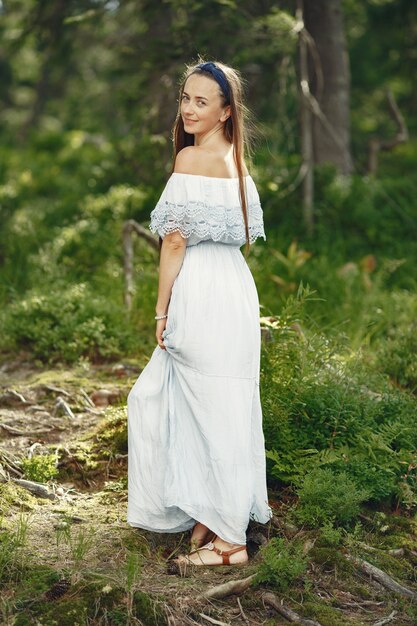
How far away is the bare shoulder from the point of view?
413 cm

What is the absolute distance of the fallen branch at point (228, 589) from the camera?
12.5 ft

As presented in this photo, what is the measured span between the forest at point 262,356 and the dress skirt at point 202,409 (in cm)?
25

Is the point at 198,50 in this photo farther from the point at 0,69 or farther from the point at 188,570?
the point at 0,69

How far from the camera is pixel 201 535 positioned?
4340 mm

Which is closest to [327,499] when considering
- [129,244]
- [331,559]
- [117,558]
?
[331,559]

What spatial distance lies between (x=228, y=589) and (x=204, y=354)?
3.51 ft

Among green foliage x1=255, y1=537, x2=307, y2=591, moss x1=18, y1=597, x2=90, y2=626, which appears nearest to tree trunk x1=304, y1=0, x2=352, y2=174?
green foliage x1=255, y1=537, x2=307, y2=591

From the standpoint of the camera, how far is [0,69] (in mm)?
23297

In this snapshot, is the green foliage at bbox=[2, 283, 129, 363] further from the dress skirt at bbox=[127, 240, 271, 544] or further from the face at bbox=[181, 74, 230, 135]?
the face at bbox=[181, 74, 230, 135]

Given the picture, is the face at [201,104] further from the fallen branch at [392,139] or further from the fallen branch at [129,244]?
the fallen branch at [392,139]

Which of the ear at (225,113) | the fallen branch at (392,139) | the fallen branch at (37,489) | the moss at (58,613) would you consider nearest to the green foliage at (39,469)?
the fallen branch at (37,489)

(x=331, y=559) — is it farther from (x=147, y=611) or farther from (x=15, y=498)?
(x=15, y=498)

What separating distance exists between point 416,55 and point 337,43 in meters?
6.08

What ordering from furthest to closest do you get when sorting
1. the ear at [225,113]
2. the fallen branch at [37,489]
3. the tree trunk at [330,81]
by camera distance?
the tree trunk at [330,81] < the fallen branch at [37,489] < the ear at [225,113]
